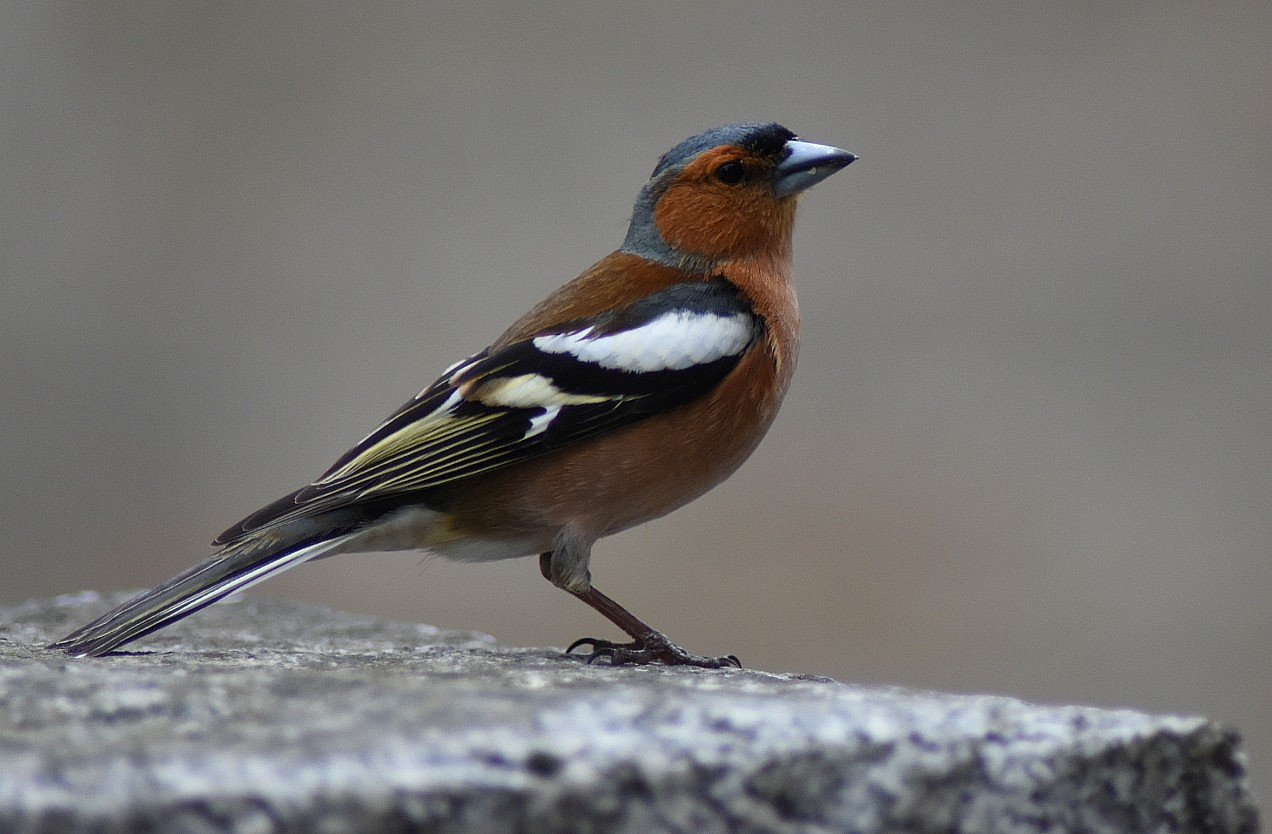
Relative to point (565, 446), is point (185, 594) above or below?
below

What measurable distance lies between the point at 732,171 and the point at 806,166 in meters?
0.21

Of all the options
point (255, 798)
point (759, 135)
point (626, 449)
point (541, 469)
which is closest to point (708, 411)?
point (626, 449)

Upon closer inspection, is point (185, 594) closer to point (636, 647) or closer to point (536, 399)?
point (536, 399)

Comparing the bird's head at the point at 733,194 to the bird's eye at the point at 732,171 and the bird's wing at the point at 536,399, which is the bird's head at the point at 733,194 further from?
the bird's wing at the point at 536,399

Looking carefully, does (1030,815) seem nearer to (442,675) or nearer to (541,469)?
(442,675)

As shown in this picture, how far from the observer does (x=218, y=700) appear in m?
1.82

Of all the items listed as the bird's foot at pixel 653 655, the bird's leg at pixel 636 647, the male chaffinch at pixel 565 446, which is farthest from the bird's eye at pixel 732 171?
the bird's foot at pixel 653 655

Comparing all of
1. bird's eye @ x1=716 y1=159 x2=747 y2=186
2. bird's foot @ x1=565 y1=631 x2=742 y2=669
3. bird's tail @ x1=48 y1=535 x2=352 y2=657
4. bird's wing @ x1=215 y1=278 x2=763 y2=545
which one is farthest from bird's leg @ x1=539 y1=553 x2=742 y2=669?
bird's eye @ x1=716 y1=159 x2=747 y2=186

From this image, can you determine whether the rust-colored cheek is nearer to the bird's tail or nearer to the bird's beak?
the bird's beak

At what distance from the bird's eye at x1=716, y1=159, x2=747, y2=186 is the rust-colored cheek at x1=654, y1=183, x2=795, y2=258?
0.03m

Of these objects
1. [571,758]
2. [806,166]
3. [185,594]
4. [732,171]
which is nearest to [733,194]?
[732,171]

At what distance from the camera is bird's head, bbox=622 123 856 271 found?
3.69 m

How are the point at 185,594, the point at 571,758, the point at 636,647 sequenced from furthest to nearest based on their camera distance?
the point at 636,647 < the point at 185,594 < the point at 571,758

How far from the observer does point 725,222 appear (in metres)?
3.70
